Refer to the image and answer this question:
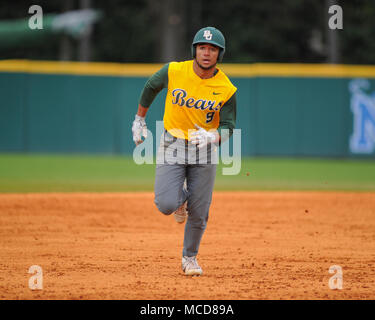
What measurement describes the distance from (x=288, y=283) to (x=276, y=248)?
1803 millimetres

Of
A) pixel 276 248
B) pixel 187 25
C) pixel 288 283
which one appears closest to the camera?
pixel 288 283

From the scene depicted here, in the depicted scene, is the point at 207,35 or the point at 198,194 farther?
the point at 198,194

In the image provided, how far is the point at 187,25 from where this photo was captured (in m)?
37.7

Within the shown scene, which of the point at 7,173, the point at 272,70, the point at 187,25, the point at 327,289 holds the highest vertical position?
the point at 187,25

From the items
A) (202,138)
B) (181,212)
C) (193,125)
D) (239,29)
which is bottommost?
(181,212)

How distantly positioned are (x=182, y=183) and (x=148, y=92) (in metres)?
0.89

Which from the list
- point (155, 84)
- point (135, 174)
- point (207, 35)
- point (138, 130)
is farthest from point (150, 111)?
point (207, 35)

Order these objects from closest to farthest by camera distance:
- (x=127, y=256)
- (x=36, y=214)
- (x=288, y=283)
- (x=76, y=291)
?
(x=76, y=291) < (x=288, y=283) < (x=127, y=256) < (x=36, y=214)

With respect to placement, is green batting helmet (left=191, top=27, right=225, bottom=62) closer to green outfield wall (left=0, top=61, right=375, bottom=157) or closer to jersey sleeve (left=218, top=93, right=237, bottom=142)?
jersey sleeve (left=218, top=93, right=237, bottom=142)

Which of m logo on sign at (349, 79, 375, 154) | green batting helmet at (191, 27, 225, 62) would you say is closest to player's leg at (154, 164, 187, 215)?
green batting helmet at (191, 27, 225, 62)

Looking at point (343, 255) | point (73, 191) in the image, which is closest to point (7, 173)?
point (73, 191)

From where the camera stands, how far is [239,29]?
3484cm

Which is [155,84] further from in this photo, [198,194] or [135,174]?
[135,174]

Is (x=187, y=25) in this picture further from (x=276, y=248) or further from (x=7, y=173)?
(x=276, y=248)
